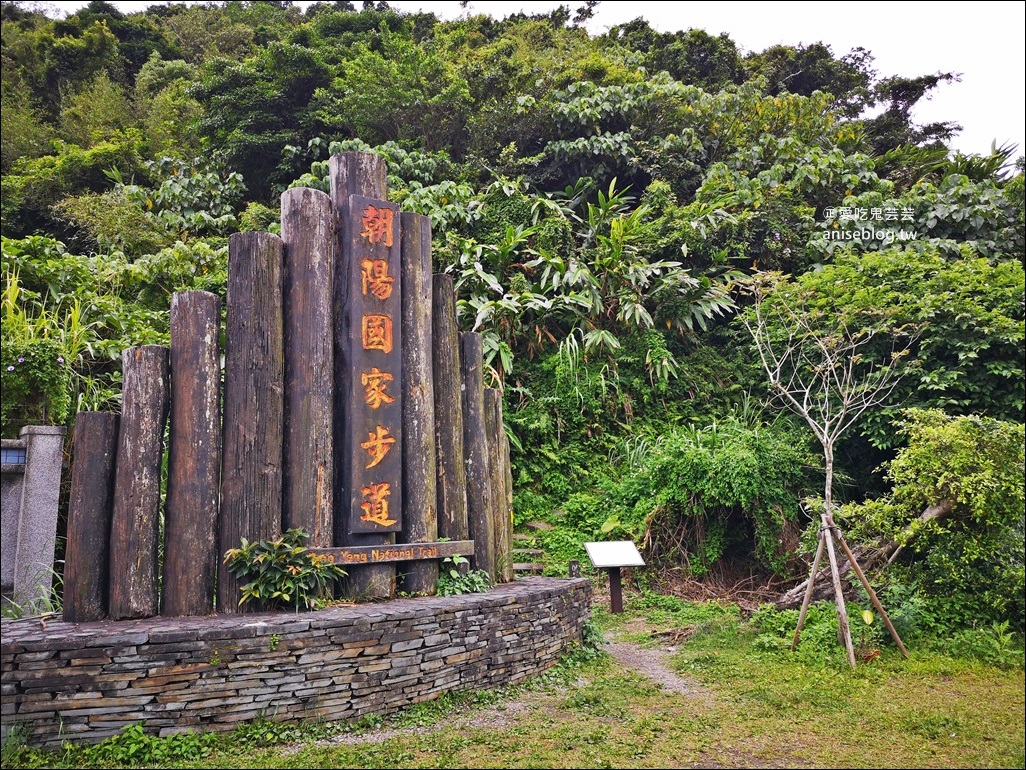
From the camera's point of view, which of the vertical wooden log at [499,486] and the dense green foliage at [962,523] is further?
the vertical wooden log at [499,486]

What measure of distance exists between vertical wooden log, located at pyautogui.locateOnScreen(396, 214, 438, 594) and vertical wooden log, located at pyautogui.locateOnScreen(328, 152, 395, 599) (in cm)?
26

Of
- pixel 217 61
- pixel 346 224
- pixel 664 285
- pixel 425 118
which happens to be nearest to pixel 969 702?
pixel 346 224

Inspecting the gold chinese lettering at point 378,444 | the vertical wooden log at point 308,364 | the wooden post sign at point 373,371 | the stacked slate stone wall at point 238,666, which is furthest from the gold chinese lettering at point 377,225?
the stacked slate stone wall at point 238,666

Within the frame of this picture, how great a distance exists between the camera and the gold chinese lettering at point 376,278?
6.20 meters

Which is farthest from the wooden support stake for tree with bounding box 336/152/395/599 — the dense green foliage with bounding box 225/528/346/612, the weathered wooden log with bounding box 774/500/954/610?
the weathered wooden log with bounding box 774/500/954/610

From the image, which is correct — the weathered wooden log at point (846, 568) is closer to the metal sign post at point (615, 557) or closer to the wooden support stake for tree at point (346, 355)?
the metal sign post at point (615, 557)

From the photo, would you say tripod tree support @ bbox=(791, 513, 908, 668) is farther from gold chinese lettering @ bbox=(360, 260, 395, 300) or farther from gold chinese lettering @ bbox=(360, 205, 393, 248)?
gold chinese lettering @ bbox=(360, 205, 393, 248)

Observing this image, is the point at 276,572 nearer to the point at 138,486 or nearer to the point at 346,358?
the point at 138,486

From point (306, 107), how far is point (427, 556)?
12822 mm

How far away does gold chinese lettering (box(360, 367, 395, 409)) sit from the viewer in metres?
5.98

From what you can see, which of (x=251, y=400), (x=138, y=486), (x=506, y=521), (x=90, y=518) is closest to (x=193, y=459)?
(x=138, y=486)

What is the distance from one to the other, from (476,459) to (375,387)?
1360 millimetres

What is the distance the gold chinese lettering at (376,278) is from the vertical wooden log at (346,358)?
0.34 ft

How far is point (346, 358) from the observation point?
19.7ft
